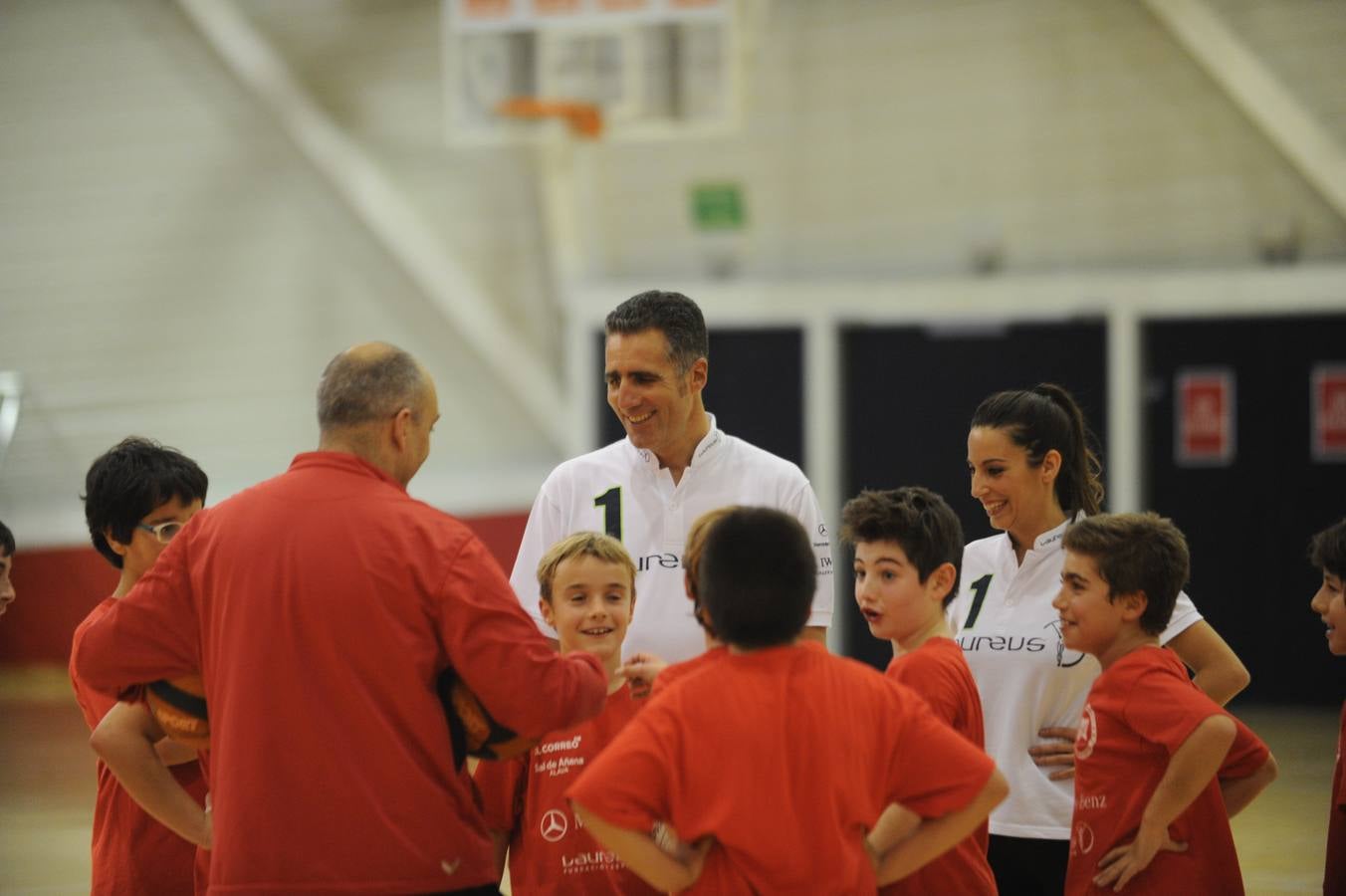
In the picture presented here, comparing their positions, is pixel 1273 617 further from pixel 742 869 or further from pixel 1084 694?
pixel 742 869

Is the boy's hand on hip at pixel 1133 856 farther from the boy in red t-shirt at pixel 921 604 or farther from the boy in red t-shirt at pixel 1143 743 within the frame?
the boy in red t-shirt at pixel 921 604

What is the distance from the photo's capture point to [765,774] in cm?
248

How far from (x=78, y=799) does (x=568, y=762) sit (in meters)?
5.59

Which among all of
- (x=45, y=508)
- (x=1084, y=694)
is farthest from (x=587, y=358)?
(x=1084, y=694)

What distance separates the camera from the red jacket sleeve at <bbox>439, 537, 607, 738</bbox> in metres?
2.59

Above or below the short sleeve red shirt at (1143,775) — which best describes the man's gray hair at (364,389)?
above

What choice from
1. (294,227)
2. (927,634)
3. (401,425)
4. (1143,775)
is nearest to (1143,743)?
(1143,775)

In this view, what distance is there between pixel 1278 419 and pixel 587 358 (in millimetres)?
5235

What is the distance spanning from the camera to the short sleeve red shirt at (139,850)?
325cm

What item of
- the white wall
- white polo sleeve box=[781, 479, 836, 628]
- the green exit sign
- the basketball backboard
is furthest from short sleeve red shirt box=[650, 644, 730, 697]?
the green exit sign

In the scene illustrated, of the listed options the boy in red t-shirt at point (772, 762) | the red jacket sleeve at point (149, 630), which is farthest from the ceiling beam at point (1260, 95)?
the red jacket sleeve at point (149, 630)

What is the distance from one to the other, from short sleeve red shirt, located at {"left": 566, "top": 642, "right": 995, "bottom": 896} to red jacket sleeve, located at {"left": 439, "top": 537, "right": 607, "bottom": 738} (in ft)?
0.59

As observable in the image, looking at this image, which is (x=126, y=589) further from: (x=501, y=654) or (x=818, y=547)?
(x=818, y=547)

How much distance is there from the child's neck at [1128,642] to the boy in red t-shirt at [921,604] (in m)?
0.34
